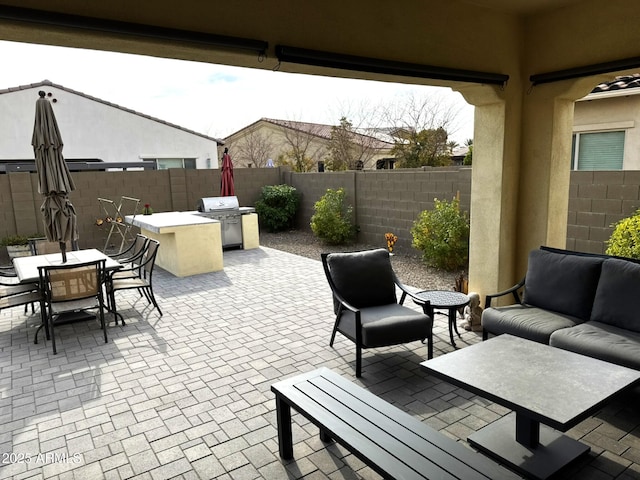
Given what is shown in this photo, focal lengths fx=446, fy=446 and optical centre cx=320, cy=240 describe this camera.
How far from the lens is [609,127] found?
844 cm

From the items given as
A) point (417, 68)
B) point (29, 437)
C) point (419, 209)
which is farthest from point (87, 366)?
point (419, 209)

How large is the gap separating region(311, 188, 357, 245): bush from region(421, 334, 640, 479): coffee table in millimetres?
7179

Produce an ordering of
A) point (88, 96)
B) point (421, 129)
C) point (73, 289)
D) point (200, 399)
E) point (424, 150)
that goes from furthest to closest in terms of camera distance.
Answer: point (421, 129), point (424, 150), point (88, 96), point (73, 289), point (200, 399)

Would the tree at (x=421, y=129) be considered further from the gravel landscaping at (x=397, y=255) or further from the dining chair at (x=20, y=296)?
the dining chair at (x=20, y=296)

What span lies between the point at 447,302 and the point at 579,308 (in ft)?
3.87

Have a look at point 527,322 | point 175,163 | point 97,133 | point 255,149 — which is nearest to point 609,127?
point 527,322

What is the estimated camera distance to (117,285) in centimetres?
563

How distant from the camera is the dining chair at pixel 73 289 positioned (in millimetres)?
4806

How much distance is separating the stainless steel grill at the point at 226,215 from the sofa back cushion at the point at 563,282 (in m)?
7.05

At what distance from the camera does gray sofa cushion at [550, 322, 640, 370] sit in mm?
3191

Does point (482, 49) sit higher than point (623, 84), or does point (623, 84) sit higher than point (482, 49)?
point (623, 84)

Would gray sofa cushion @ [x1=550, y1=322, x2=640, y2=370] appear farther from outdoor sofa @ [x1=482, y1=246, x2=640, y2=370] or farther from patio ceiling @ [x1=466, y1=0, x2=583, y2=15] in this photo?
patio ceiling @ [x1=466, y1=0, x2=583, y2=15]

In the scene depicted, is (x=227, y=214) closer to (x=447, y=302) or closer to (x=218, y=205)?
(x=218, y=205)

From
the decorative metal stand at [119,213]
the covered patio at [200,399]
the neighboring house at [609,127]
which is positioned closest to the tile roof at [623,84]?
the neighboring house at [609,127]
